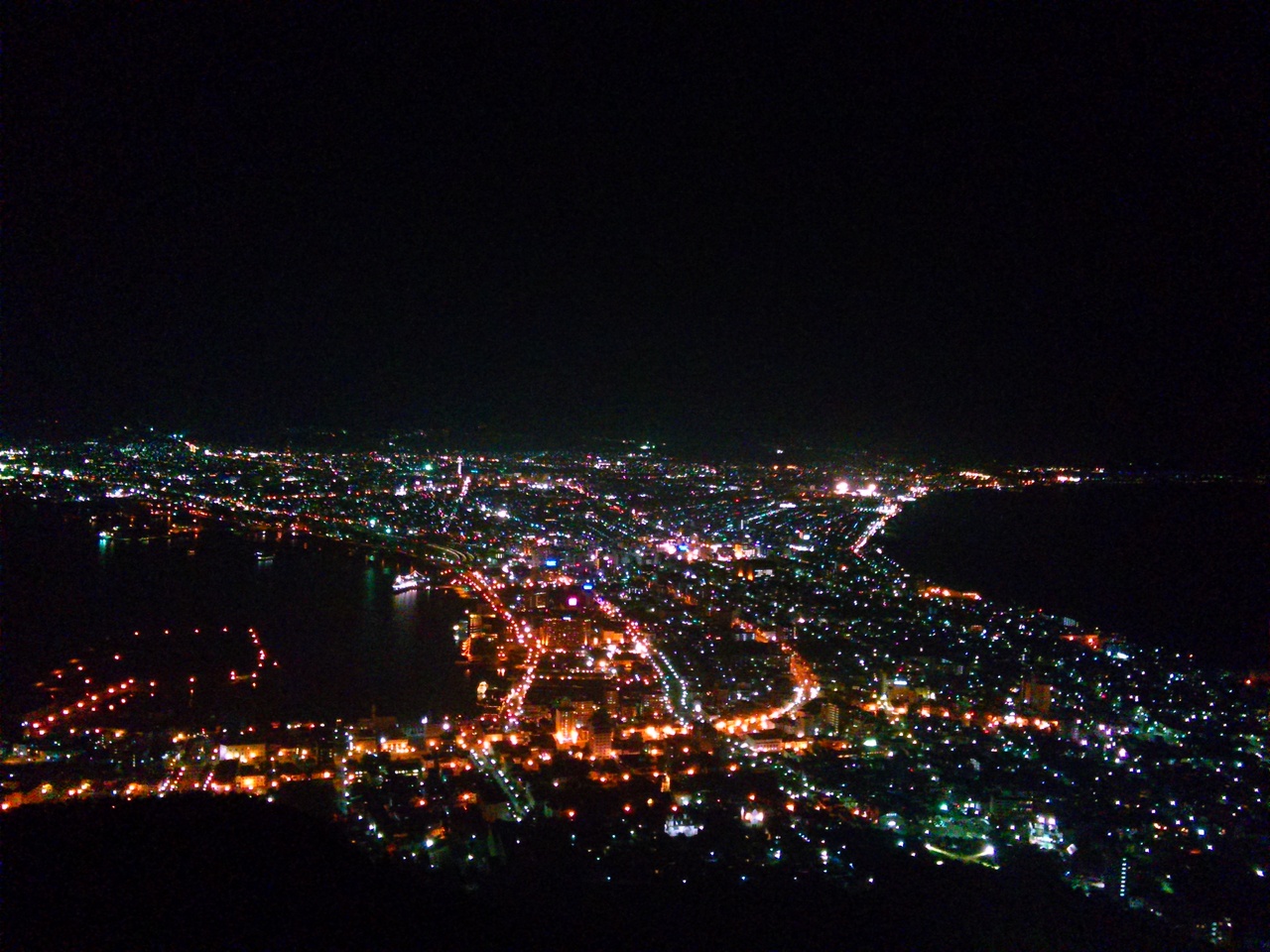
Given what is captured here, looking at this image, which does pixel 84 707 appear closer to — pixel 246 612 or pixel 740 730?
pixel 246 612

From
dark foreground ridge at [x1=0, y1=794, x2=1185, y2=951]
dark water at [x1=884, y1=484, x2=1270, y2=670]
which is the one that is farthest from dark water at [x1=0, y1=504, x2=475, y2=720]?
dark water at [x1=884, y1=484, x2=1270, y2=670]

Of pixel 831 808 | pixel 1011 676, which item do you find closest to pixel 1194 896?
pixel 831 808

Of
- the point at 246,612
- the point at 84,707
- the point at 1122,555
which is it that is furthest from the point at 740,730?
the point at 1122,555

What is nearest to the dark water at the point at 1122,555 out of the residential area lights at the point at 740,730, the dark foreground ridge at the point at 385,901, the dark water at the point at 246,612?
the residential area lights at the point at 740,730

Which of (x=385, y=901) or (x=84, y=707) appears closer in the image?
(x=385, y=901)

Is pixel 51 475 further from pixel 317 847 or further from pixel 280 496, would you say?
pixel 317 847

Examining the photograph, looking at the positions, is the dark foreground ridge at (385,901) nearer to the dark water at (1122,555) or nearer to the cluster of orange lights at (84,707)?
the cluster of orange lights at (84,707)
